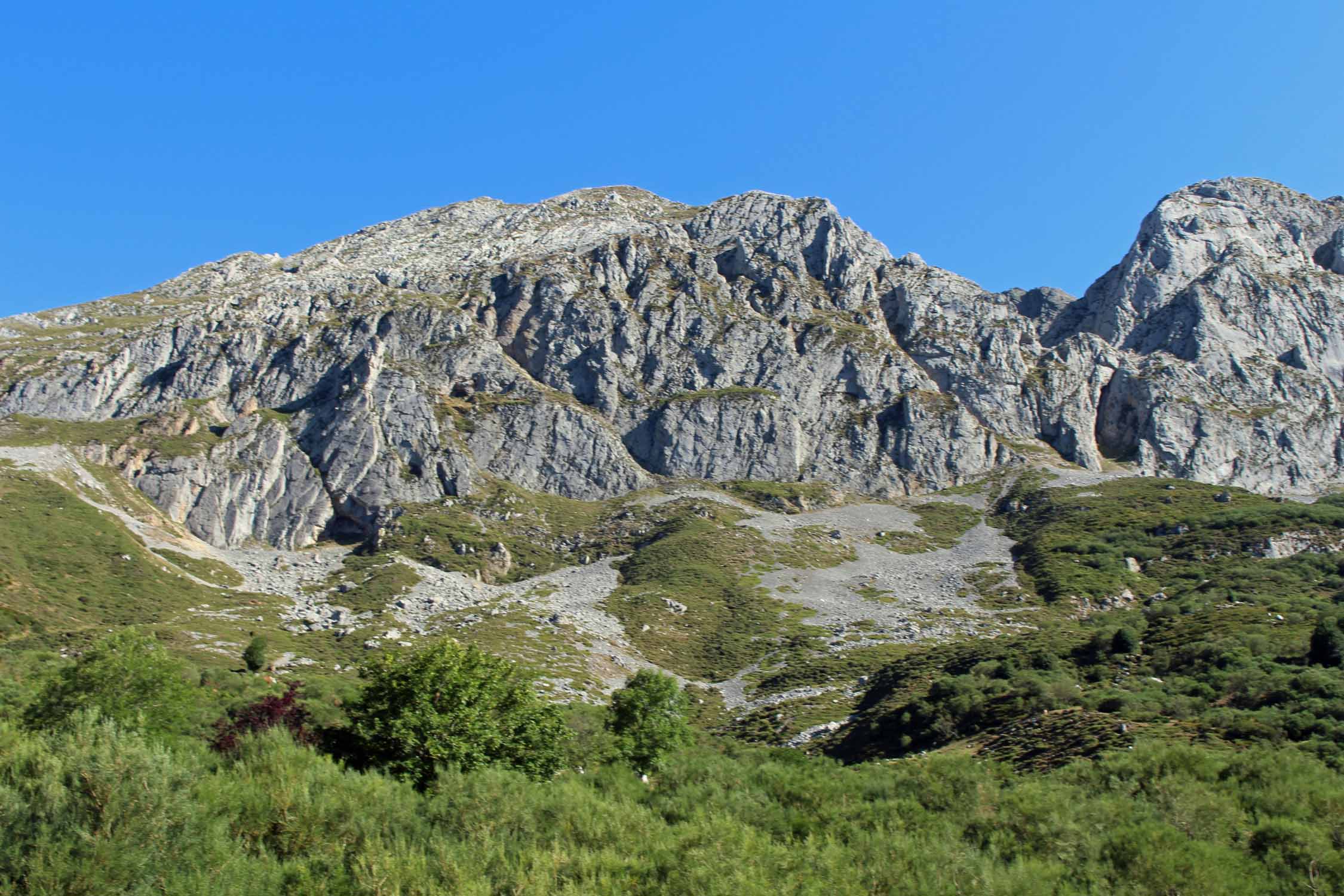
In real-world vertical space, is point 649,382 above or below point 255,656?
above

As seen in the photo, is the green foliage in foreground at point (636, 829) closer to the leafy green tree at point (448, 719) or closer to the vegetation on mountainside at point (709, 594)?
the leafy green tree at point (448, 719)

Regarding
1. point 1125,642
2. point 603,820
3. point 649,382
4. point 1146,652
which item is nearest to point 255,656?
point 603,820

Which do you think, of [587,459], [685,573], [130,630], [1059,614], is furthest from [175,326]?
[1059,614]

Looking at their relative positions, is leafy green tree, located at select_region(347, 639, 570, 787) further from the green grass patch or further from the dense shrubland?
the green grass patch

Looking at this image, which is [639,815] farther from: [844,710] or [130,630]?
[844,710]

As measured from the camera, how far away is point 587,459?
160 metres

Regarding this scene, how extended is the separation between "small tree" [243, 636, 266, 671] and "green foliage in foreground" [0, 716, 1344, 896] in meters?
54.6

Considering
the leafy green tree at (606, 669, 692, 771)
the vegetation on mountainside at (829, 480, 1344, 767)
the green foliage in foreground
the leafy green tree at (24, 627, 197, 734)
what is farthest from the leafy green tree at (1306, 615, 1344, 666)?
the leafy green tree at (24, 627, 197, 734)

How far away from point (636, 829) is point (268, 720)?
69.1ft

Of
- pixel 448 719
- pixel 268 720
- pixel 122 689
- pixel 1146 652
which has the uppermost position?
pixel 1146 652

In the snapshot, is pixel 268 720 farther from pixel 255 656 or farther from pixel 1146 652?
pixel 1146 652

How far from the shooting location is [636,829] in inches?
807

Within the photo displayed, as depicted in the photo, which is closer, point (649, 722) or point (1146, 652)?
point (649, 722)

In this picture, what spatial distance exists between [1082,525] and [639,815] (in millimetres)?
133561
